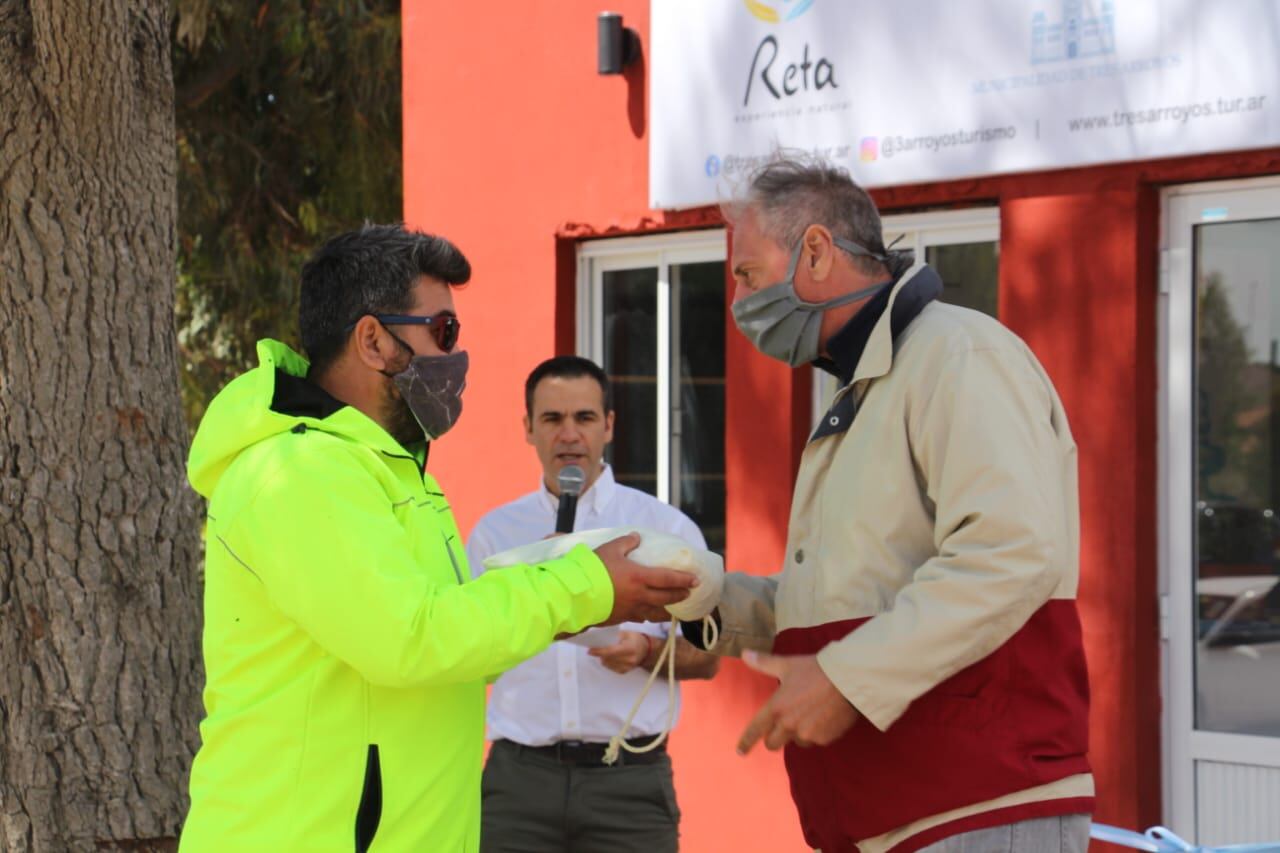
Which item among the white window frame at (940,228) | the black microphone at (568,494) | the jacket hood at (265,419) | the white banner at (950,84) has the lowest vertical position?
the black microphone at (568,494)

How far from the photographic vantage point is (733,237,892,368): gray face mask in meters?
3.28

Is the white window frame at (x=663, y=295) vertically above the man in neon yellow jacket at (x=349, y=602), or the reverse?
the white window frame at (x=663, y=295)

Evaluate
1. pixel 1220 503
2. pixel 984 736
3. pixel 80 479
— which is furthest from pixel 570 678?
pixel 1220 503

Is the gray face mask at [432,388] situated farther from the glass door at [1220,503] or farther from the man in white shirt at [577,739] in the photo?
the glass door at [1220,503]

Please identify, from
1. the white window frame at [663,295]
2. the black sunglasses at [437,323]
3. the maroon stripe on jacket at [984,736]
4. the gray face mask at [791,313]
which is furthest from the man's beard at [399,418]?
the white window frame at [663,295]

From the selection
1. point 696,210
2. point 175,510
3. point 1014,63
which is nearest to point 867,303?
point 175,510

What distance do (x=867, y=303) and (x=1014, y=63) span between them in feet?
10.2

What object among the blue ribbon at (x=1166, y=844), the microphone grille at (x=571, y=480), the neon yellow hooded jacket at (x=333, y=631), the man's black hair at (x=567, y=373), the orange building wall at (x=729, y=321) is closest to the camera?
the neon yellow hooded jacket at (x=333, y=631)

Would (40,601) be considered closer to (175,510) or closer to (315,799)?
(175,510)

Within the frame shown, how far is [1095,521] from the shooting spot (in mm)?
5852

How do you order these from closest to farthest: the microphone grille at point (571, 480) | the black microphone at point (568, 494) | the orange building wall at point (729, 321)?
the black microphone at point (568, 494) < the microphone grille at point (571, 480) < the orange building wall at point (729, 321)

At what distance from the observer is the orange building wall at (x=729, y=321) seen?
5.80 meters

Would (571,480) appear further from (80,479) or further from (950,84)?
(950,84)

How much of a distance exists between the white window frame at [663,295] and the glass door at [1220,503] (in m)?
2.13
